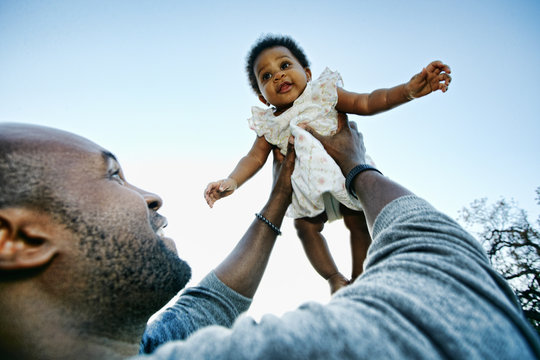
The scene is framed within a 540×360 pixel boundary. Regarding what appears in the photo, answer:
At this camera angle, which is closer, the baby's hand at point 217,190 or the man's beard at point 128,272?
the man's beard at point 128,272

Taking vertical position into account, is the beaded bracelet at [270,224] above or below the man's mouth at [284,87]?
below

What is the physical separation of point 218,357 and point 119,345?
30.1 inches

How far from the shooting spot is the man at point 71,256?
1.09 meters

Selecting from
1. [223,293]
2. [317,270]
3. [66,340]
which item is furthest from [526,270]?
[66,340]

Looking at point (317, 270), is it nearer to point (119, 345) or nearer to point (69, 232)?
point (119, 345)

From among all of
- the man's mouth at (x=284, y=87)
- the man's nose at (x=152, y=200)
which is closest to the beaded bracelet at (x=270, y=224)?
the man's nose at (x=152, y=200)

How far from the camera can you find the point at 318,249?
263 centimetres

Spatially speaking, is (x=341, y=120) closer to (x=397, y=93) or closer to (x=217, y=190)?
(x=397, y=93)

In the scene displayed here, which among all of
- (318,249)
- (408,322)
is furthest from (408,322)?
(318,249)

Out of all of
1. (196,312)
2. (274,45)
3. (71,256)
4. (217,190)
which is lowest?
(196,312)

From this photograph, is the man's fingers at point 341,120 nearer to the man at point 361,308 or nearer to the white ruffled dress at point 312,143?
the white ruffled dress at point 312,143

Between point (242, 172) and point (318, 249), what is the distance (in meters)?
1.00

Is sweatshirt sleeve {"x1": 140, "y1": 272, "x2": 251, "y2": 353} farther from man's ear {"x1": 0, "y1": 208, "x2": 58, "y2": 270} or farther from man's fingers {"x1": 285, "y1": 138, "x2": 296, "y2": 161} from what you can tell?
man's fingers {"x1": 285, "y1": 138, "x2": 296, "y2": 161}

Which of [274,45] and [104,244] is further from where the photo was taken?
[274,45]
